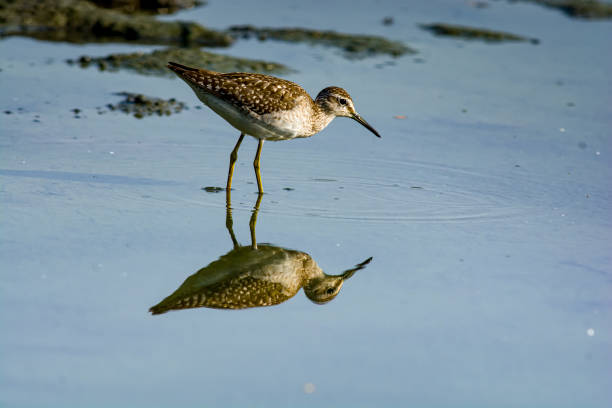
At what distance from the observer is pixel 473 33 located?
15.3m

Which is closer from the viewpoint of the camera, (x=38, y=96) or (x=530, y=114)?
(x=38, y=96)

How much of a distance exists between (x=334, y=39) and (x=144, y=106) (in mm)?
4693

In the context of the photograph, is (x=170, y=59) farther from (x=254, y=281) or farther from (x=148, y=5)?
(x=254, y=281)

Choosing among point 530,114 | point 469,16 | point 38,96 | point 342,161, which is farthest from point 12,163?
point 469,16

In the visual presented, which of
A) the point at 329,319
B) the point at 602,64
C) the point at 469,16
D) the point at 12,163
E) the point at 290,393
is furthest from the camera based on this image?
the point at 469,16

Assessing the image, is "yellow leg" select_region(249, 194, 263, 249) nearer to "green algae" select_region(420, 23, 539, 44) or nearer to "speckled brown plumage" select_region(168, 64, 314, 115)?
"speckled brown plumage" select_region(168, 64, 314, 115)

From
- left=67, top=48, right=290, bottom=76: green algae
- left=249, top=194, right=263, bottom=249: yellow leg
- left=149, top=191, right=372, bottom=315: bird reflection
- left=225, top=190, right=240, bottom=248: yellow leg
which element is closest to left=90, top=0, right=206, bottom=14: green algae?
left=67, top=48, right=290, bottom=76: green algae

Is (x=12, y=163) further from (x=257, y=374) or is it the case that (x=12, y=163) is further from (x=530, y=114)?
(x=530, y=114)

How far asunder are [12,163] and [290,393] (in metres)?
4.62

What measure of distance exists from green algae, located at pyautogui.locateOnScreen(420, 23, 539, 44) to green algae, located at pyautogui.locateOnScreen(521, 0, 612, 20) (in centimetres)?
236

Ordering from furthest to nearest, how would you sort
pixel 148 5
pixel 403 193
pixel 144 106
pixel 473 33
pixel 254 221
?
pixel 148 5
pixel 473 33
pixel 144 106
pixel 403 193
pixel 254 221

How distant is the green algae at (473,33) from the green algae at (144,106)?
6.16m

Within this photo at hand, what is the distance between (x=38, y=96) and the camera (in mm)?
10406

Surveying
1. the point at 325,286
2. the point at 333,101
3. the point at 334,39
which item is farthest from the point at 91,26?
the point at 325,286
